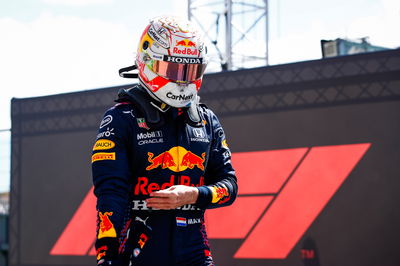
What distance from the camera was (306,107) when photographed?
9156 millimetres

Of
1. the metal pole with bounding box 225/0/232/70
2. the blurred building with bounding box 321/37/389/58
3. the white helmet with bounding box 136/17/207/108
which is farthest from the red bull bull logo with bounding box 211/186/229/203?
the metal pole with bounding box 225/0/232/70

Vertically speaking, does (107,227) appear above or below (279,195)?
above

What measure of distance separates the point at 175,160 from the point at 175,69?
0.38 metres

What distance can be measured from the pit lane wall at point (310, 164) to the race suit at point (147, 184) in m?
6.37

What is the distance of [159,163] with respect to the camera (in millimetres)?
2518

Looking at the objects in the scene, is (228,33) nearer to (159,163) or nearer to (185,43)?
(185,43)

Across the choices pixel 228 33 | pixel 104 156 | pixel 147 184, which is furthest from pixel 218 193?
pixel 228 33

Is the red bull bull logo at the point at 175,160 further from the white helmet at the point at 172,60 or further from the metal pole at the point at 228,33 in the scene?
the metal pole at the point at 228,33

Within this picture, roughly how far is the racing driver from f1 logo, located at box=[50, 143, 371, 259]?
6356 millimetres

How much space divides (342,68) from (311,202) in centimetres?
192

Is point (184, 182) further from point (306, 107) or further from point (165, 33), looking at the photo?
point (306, 107)

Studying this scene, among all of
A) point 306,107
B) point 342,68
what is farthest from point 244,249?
point 342,68

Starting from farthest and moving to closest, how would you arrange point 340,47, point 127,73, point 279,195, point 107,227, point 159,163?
point 340,47 < point 279,195 < point 127,73 < point 159,163 < point 107,227

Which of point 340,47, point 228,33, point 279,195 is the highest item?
point 228,33
